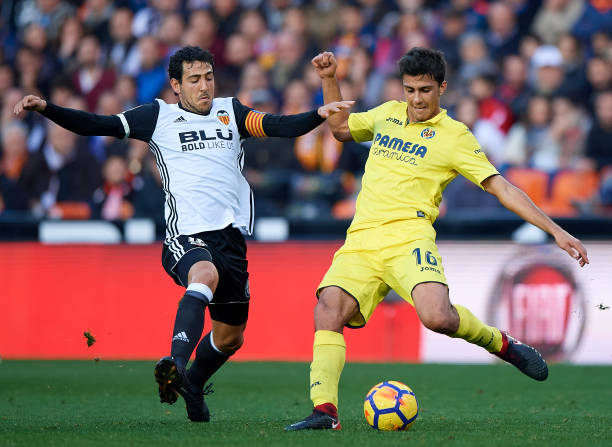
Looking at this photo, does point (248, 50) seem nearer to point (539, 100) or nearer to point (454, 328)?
point (539, 100)

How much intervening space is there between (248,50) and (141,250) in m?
4.50

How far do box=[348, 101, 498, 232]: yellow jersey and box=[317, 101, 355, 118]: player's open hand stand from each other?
43 centimetres

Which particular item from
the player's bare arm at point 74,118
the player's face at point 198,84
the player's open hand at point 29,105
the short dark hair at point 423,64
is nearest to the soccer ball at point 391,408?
the short dark hair at point 423,64

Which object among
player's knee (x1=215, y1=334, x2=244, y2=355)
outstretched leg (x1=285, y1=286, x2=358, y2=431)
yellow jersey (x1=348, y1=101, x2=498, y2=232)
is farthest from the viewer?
player's knee (x1=215, y1=334, x2=244, y2=355)

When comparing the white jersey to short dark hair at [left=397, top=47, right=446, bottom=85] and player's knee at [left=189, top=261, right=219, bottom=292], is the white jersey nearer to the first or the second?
player's knee at [left=189, top=261, right=219, bottom=292]

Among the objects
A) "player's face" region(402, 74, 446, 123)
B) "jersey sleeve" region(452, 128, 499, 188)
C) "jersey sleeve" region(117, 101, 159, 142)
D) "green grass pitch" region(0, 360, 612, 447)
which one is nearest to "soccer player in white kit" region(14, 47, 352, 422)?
"jersey sleeve" region(117, 101, 159, 142)

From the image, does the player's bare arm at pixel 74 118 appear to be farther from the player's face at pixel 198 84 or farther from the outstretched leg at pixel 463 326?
the outstretched leg at pixel 463 326

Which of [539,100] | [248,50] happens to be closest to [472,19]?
[539,100]

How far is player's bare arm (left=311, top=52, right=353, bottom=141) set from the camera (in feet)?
21.2

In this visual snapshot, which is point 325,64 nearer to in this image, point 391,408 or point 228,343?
point 228,343

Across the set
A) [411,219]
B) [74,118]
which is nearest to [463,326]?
[411,219]

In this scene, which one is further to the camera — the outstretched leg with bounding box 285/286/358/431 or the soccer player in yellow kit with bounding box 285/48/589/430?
the soccer player in yellow kit with bounding box 285/48/589/430

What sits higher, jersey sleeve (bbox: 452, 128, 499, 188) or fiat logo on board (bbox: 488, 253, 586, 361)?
jersey sleeve (bbox: 452, 128, 499, 188)

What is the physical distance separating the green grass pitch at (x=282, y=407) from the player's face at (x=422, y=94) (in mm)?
1943
